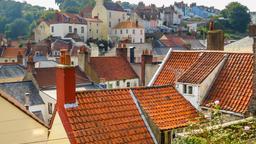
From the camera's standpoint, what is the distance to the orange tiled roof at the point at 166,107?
18.0m

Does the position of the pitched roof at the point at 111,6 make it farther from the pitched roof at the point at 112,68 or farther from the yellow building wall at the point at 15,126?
the yellow building wall at the point at 15,126

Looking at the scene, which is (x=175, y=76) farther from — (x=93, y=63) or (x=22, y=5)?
(x=22, y=5)

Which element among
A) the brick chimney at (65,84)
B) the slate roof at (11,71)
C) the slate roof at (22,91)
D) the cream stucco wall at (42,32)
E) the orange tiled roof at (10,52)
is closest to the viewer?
the brick chimney at (65,84)

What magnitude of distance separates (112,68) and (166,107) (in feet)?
95.0

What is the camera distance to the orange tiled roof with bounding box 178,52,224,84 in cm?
2034

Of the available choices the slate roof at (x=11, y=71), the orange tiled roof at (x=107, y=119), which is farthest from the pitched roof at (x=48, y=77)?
the orange tiled roof at (x=107, y=119)

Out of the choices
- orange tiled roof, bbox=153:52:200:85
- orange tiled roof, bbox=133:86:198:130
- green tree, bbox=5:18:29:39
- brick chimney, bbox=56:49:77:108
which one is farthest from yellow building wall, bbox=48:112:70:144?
green tree, bbox=5:18:29:39

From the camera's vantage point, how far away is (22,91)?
3803 cm

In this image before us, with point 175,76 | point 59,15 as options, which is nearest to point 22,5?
point 59,15

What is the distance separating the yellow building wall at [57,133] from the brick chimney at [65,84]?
62 cm

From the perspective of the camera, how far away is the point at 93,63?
152ft

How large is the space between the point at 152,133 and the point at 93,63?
29.8m

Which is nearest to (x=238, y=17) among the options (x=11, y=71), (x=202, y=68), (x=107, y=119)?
(x=11, y=71)

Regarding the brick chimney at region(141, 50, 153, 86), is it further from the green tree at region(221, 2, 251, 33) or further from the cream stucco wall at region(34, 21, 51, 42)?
the green tree at region(221, 2, 251, 33)
